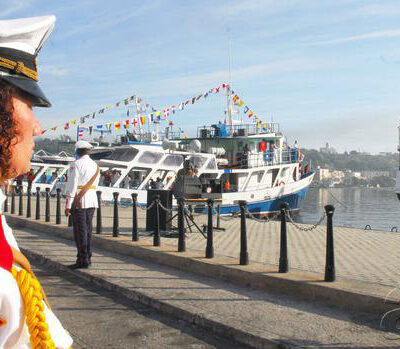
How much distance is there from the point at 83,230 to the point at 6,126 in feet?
21.5

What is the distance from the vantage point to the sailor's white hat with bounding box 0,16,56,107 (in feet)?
4.60

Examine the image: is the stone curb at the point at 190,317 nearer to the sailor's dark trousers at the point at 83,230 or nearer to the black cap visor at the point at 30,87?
the sailor's dark trousers at the point at 83,230

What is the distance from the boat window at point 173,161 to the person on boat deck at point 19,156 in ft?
84.4

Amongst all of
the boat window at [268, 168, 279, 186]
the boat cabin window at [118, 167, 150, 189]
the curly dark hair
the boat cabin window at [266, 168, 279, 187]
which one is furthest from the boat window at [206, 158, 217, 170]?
the curly dark hair

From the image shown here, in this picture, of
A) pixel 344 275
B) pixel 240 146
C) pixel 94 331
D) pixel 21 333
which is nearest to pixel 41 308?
pixel 21 333

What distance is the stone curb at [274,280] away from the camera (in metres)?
5.34

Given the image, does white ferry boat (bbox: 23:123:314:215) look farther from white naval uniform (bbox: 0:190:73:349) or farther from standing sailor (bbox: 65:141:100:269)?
white naval uniform (bbox: 0:190:73:349)

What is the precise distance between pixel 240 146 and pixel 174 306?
27130 millimetres

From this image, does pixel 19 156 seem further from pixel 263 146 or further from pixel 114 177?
pixel 263 146

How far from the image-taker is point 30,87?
1425mm

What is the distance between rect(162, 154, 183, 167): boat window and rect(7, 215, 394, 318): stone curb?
58.2 ft

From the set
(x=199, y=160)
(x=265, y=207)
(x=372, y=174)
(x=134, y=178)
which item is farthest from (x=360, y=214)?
(x=372, y=174)

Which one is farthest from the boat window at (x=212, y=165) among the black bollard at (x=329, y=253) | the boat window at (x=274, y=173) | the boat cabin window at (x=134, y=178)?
the black bollard at (x=329, y=253)

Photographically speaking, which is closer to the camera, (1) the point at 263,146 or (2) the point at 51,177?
(1) the point at 263,146
